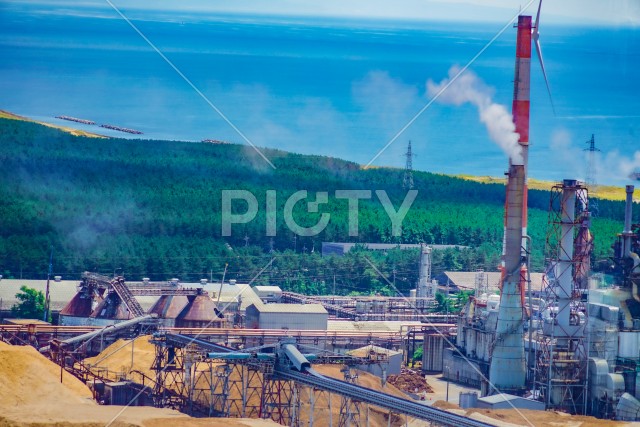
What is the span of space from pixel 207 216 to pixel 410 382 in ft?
122

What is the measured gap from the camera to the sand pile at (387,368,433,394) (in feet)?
154

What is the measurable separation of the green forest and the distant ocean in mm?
11356

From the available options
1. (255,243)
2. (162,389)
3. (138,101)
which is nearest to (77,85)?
(138,101)

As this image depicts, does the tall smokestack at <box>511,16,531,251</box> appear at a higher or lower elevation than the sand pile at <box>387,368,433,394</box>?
higher

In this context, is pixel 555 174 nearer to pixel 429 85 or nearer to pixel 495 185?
pixel 495 185

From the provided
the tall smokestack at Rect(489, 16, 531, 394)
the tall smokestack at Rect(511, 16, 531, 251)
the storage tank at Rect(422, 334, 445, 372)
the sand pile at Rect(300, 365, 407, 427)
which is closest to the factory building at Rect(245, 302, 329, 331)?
the storage tank at Rect(422, 334, 445, 372)

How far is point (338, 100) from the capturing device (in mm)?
171250

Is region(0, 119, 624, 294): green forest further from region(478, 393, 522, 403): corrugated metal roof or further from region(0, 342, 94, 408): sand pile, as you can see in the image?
region(0, 342, 94, 408): sand pile

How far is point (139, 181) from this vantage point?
3629 inches

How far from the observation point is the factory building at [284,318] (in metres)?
Answer: 54.2

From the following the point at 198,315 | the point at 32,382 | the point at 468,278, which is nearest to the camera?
the point at 32,382

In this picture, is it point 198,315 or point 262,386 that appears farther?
point 198,315

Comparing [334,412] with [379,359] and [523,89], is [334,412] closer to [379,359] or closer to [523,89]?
[379,359]

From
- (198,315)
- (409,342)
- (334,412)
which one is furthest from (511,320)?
(198,315)
